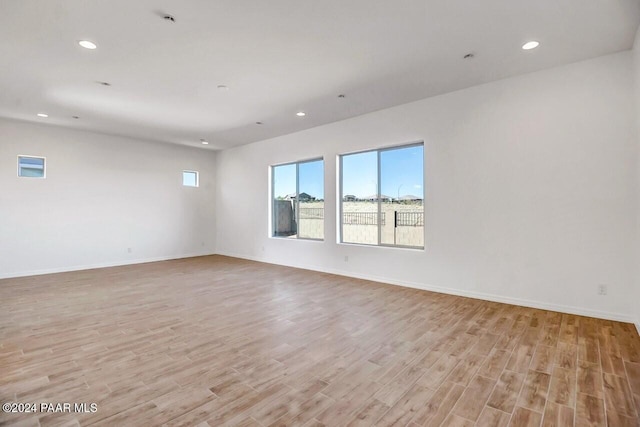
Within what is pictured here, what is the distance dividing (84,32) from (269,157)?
14.7 feet

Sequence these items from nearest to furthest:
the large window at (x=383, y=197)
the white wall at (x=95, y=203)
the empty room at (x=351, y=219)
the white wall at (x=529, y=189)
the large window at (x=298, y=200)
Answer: the empty room at (x=351, y=219) < the white wall at (x=529, y=189) < the large window at (x=383, y=197) < the white wall at (x=95, y=203) < the large window at (x=298, y=200)

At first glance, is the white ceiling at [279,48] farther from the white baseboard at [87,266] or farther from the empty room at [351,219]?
the white baseboard at [87,266]

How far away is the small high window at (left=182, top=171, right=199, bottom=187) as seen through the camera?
805 centimetres

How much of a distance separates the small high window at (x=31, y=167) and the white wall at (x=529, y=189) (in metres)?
6.30

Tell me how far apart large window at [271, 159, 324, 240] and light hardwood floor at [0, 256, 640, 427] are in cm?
244

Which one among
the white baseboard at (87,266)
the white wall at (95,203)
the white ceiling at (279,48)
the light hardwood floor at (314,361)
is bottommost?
the light hardwood floor at (314,361)

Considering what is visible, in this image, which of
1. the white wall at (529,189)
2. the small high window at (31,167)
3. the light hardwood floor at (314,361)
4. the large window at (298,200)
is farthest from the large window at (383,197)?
the small high window at (31,167)

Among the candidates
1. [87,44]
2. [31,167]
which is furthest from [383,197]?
[31,167]

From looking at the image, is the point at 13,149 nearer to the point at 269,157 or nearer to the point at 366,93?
the point at 269,157

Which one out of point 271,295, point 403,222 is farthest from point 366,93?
point 271,295

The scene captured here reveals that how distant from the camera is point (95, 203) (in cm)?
657

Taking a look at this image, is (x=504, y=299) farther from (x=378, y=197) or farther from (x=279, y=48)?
(x=279, y=48)

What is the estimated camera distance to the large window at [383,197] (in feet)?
16.2

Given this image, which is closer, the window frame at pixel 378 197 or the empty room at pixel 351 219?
the empty room at pixel 351 219
